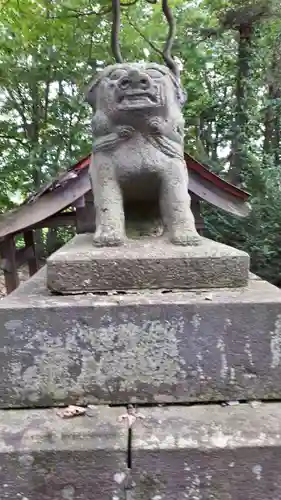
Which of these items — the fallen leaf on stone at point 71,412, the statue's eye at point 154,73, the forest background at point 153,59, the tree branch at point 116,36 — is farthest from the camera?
the forest background at point 153,59

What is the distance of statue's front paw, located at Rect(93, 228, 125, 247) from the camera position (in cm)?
184

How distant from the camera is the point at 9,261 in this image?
162 inches

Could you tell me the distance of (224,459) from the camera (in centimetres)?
144

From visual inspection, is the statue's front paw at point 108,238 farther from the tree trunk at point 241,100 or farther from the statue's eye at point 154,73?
the tree trunk at point 241,100

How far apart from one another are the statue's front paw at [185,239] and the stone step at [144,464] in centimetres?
70

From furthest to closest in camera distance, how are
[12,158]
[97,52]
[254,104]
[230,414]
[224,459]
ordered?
[254,104], [12,158], [97,52], [230,414], [224,459]

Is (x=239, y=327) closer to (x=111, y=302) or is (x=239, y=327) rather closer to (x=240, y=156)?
(x=111, y=302)

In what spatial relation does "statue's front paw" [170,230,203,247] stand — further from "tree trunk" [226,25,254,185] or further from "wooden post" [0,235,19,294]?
"tree trunk" [226,25,254,185]

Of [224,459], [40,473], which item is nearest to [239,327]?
[224,459]

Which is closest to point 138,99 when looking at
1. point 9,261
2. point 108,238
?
point 108,238

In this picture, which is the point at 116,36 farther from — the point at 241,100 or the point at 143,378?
the point at 241,100

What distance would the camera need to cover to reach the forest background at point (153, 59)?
576 cm

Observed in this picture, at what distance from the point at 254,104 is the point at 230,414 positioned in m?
6.55

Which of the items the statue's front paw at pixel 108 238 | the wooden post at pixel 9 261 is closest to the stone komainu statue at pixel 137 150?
the statue's front paw at pixel 108 238
